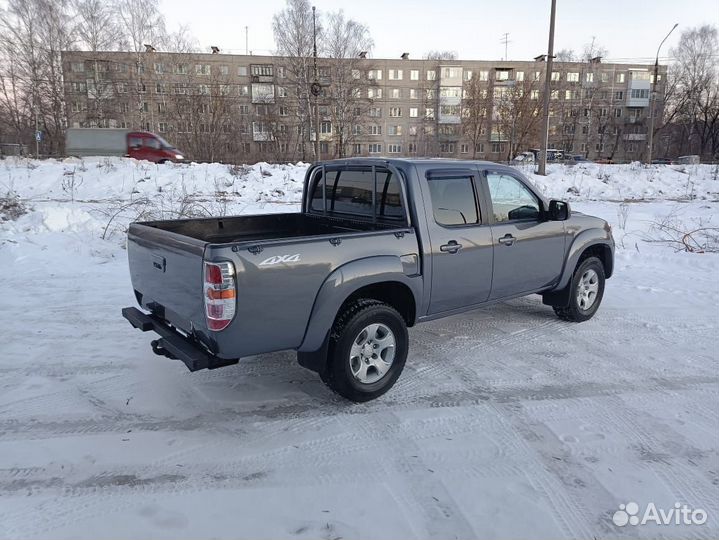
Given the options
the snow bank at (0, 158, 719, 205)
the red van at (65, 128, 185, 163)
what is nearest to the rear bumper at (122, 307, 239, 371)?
the snow bank at (0, 158, 719, 205)

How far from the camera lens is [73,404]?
3.89 m

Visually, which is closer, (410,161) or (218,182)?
(410,161)

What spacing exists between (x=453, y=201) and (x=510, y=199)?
89 centimetres

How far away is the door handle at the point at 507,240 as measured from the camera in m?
4.87

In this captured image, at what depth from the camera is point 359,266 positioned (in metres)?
3.74

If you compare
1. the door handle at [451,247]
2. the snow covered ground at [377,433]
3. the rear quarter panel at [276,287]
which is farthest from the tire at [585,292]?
the rear quarter panel at [276,287]

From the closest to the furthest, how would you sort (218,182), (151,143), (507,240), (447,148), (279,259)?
1. (279,259)
2. (507,240)
3. (218,182)
4. (151,143)
5. (447,148)

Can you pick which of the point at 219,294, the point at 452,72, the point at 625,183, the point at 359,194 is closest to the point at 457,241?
the point at 359,194

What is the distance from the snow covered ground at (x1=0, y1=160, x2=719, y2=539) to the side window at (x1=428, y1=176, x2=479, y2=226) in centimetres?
137

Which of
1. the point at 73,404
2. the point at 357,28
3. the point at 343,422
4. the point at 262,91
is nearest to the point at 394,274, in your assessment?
the point at 343,422

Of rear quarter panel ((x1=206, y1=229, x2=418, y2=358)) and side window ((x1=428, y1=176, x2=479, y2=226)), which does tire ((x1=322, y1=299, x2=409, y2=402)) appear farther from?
side window ((x1=428, y1=176, x2=479, y2=226))

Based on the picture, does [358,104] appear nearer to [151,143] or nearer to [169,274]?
[151,143]

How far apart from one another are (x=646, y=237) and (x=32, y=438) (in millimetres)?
11858

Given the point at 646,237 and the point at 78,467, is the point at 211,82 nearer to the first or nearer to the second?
the point at 646,237
